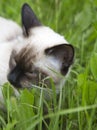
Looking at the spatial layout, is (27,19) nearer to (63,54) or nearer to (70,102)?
(63,54)

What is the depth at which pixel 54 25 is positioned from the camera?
3900 mm

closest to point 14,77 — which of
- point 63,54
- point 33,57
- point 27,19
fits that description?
point 33,57

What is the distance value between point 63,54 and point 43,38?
8.4 inches

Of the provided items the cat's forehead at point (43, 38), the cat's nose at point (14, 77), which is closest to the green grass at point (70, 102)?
the cat's nose at point (14, 77)

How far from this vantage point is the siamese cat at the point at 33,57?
2748 millimetres

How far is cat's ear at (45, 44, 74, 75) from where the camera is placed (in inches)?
106

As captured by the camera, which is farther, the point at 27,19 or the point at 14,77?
the point at 27,19

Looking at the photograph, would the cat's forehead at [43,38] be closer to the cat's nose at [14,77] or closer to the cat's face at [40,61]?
the cat's face at [40,61]

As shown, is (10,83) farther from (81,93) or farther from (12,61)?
(81,93)

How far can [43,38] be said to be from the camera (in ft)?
9.51

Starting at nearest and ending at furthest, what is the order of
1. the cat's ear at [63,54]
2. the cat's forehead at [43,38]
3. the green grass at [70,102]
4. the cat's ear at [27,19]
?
the green grass at [70,102] → the cat's ear at [63,54] → the cat's forehead at [43,38] → the cat's ear at [27,19]

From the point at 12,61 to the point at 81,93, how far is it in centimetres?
52

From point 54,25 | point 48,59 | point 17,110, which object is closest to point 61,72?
point 48,59

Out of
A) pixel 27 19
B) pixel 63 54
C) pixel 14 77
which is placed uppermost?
pixel 27 19
